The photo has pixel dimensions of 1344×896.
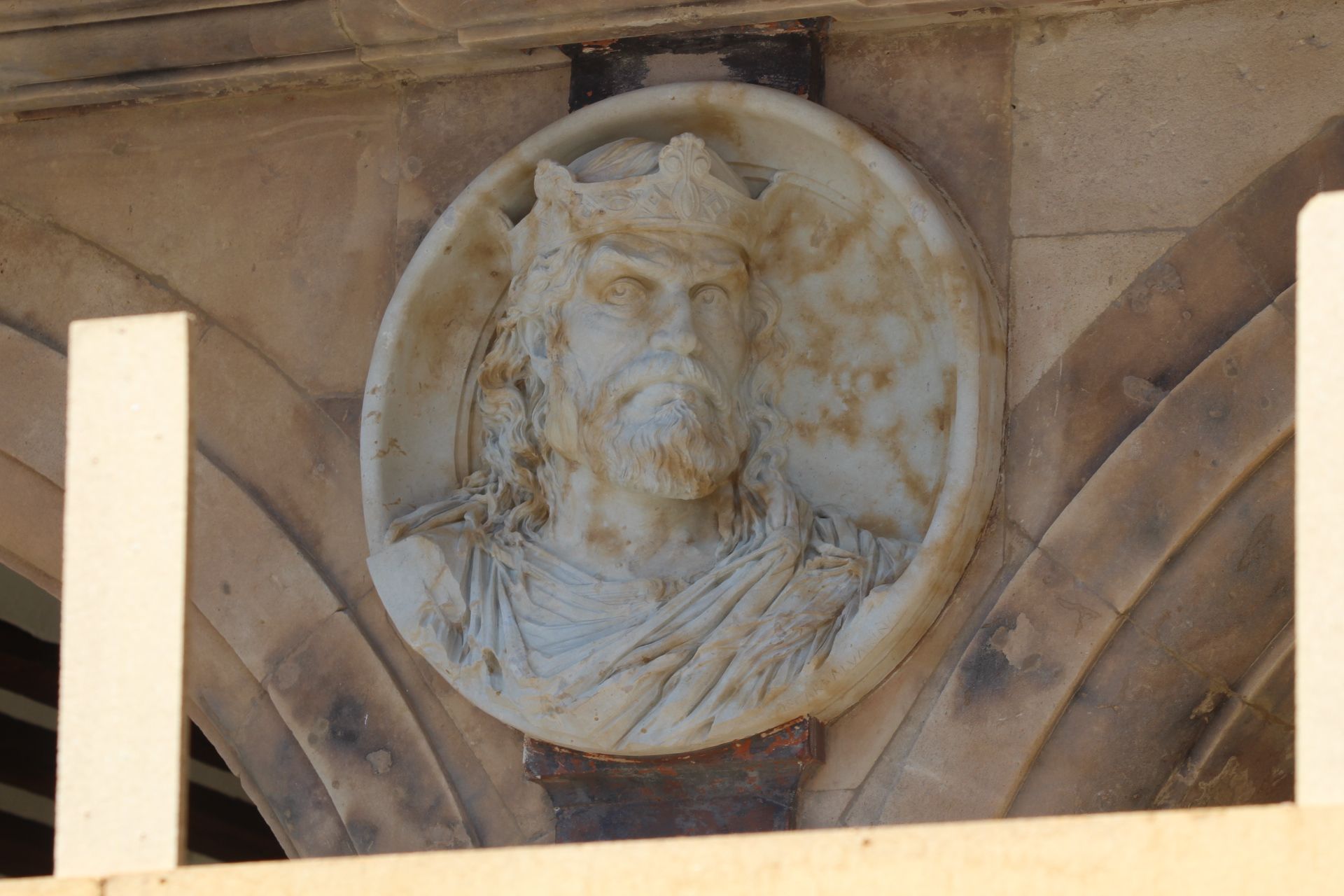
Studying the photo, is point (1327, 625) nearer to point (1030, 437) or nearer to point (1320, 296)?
point (1320, 296)

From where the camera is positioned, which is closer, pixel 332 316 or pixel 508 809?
pixel 508 809

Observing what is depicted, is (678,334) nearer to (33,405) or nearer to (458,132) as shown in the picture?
(458,132)

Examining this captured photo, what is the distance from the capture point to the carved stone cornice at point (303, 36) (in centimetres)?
495

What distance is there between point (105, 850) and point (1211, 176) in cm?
249

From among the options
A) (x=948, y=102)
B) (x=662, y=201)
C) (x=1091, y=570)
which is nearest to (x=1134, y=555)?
(x=1091, y=570)

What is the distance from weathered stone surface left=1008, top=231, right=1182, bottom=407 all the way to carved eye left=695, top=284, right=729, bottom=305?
580 millimetres

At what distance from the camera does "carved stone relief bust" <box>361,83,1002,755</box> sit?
4613 mm

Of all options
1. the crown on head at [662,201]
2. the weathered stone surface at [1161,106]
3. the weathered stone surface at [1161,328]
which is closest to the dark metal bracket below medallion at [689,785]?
the weathered stone surface at [1161,328]

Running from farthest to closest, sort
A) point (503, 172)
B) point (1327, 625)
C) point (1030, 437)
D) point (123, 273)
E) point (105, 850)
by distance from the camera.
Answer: point (123, 273), point (503, 172), point (1030, 437), point (105, 850), point (1327, 625)

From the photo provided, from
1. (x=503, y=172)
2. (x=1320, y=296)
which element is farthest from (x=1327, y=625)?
(x=503, y=172)

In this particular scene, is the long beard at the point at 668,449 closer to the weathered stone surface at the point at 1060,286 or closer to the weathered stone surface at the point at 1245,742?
the weathered stone surface at the point at 1060,286

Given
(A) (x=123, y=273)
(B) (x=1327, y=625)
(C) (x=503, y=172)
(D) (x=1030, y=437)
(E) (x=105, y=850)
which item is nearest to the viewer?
(B) (x=1327, y=625)

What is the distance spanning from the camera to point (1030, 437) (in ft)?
15.4

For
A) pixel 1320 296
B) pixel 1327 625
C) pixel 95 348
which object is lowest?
pixel 1327 625
